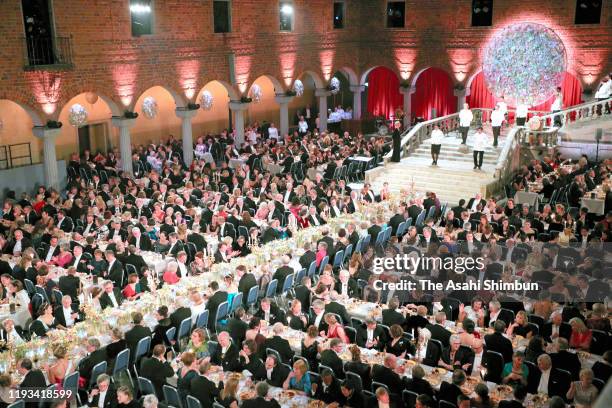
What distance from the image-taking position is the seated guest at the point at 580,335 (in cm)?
1034

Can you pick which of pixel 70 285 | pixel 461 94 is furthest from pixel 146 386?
pixel 461 94

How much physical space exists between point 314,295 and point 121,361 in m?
3.78

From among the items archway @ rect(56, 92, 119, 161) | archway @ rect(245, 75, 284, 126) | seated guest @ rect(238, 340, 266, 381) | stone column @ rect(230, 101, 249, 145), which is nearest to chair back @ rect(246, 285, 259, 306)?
seated guest @ rect(238, 340, 266, 381)

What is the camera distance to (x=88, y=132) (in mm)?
27344

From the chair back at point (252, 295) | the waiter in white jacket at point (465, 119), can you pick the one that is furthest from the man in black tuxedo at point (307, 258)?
the waiter in white jacket at point (465, 119)

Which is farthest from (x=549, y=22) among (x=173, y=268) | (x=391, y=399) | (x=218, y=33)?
(x=391, y=399)

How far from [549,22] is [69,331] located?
2494 cm

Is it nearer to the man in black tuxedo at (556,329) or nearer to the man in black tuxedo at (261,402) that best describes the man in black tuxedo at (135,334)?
the man in black tuxedo at (261,402)

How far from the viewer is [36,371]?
9367 millimetres

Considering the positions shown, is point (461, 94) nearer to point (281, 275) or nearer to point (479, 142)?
point (479, 142)

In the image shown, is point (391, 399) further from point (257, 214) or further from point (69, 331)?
point (257, 214)

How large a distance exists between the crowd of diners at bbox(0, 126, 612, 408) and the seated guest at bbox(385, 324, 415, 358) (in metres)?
0.02

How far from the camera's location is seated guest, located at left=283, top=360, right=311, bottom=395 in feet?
31.1

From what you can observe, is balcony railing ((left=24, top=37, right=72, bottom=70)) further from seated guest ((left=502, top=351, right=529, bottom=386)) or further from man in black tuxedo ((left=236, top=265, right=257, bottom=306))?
seated guest ((left=502, top=351, right=529, bottom=386))
